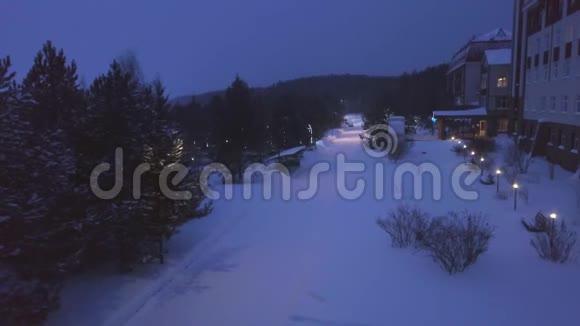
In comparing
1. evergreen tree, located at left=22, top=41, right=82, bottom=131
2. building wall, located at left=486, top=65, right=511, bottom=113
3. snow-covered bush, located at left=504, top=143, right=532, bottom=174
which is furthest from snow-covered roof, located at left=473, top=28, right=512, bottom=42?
evergreen tree, located at left=22, top=41, right=82, bottom=131

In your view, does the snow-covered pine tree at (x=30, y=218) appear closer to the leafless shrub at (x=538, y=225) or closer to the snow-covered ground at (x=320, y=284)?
the snow-covered ground at (x=320, y=284)

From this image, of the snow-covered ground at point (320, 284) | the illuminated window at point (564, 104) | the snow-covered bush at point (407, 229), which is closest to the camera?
the snow-covered ground at point (320, 284)

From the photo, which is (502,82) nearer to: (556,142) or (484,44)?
(484,44)

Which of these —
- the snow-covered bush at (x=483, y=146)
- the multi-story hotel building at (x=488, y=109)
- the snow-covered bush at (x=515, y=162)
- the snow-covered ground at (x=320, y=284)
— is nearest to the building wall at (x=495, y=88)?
the multi-story hotel building at (x=488, y=109)

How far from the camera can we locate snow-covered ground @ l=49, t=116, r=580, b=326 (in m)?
6.86

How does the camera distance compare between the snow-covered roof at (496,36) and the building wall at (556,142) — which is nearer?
the building wall at (556,142)

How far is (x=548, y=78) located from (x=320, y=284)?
20.6 metres

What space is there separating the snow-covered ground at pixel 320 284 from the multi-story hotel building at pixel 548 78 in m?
9.16

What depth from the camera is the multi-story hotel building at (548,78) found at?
1980 centimetres

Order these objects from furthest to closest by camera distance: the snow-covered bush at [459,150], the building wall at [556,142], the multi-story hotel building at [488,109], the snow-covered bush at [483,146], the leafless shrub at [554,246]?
the multi-story hotel building at [488,109] → the snow-covered bush at [459,150] → the snow-covered bush at [483,146] → the building wall at [556,142] → the leafless shrub at [554,246]

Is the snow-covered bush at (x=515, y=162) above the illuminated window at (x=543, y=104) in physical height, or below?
below

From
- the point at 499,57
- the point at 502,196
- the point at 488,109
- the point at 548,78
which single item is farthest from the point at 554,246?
the point at 499,57

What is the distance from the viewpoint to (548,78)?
23.0 meters

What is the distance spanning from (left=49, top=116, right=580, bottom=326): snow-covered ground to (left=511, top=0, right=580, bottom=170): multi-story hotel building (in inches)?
361
